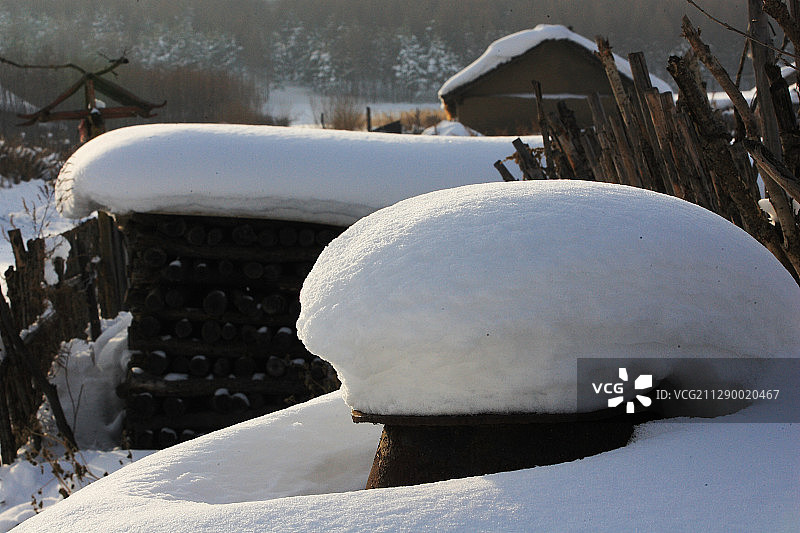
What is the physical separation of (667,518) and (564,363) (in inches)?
13.9

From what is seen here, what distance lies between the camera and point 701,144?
237 centimetres

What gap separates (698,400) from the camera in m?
1.42

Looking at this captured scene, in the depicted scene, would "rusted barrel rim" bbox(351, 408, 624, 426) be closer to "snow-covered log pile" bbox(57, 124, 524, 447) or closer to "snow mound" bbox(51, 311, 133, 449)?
"snow-covered log pile" bbox(57, 124, 524, 447)

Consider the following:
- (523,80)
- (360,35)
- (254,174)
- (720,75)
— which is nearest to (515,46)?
(523,80)

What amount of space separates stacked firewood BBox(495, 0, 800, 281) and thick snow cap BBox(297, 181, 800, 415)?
1.00ft

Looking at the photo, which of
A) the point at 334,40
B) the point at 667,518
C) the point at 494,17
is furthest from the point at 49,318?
the point at 494,17

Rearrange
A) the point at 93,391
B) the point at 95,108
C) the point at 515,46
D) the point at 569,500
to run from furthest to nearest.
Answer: the point at 515,46, the point at 95,108, the point at 93,391, the point at 569,500

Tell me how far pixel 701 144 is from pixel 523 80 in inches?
673

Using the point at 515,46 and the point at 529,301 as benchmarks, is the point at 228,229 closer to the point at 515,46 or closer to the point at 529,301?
the point at 529,301

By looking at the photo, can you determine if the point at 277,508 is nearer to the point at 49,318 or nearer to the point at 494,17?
the point at 49,318

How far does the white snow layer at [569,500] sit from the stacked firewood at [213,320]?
4.51m

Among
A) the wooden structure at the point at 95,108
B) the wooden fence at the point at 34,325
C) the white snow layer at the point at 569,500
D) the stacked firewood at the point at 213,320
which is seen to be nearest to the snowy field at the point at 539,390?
the white snow layer at the point at 569,500

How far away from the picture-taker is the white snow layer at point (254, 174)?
18.2 ft

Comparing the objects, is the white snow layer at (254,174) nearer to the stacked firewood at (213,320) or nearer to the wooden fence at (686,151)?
the stacked firewood at (213,320)
